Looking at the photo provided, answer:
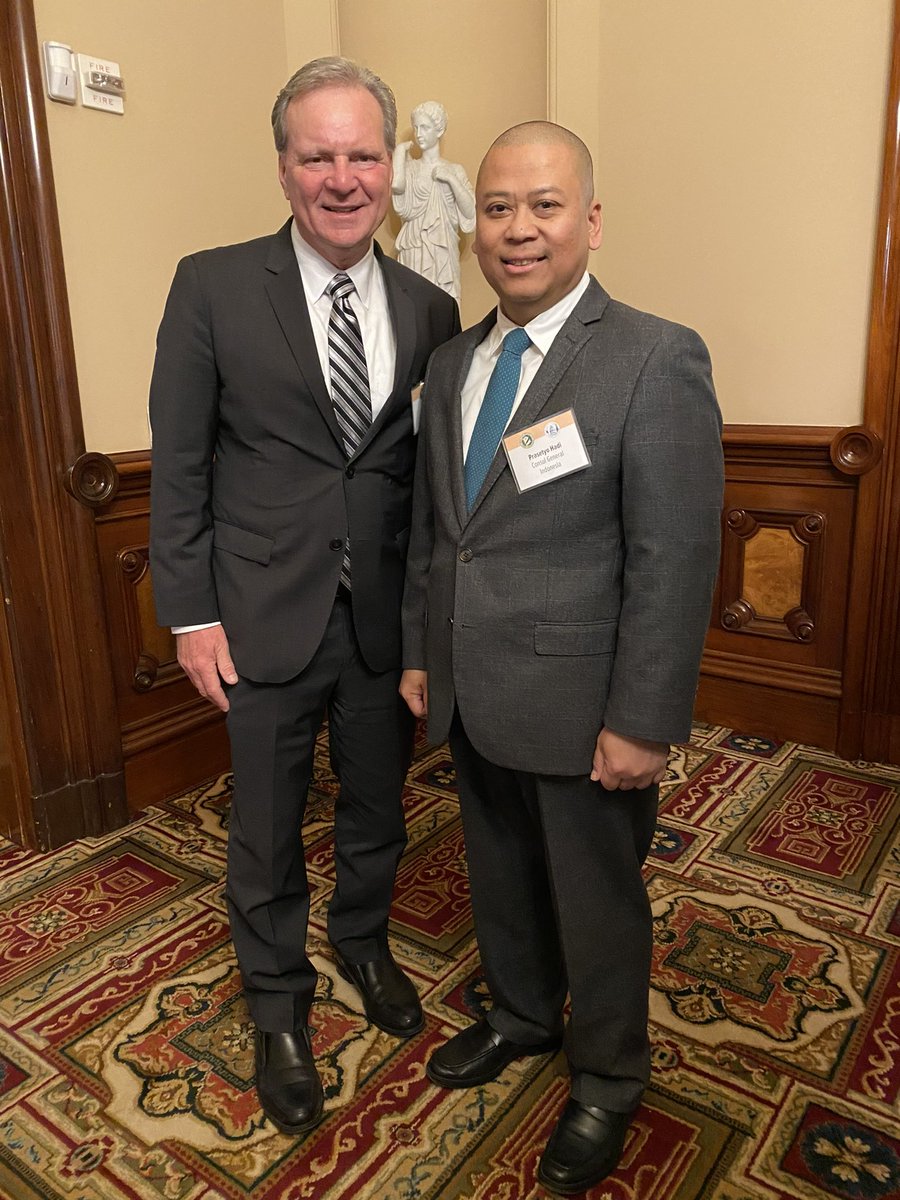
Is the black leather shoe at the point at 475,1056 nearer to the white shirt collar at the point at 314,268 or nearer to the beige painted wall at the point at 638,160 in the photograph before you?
the white shirt collar at the point at 314,268

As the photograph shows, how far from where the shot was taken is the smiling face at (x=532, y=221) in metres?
1.26

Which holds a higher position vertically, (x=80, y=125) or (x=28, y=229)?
(x=80, y=125)

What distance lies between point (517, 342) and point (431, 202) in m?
2.41

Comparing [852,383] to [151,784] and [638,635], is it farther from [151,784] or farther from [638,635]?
[151,784]

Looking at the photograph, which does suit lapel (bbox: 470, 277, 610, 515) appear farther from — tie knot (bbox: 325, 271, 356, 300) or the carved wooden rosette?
the carved wooden rosette

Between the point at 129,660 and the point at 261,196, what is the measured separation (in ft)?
5.04

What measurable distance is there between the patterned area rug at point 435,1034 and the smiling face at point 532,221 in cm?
135

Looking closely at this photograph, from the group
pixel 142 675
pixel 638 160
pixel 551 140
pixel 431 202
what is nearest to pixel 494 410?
pixel 551 140

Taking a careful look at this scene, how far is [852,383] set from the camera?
286 cm

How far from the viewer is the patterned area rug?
148 centimetres

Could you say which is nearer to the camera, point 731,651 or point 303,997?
point 303,997

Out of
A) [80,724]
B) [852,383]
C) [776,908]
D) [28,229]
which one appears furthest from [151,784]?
[852,383]

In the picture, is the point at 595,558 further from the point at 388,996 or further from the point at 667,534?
the point at 388,996

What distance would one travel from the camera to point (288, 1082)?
1612 mm
